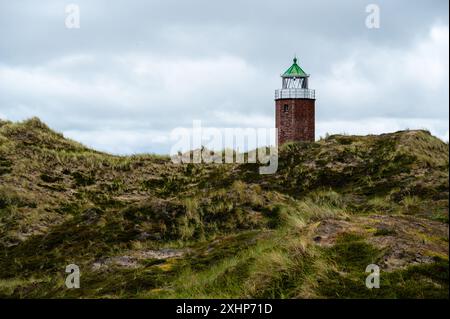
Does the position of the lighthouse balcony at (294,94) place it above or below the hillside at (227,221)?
above

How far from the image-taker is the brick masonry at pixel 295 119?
60.1 metres

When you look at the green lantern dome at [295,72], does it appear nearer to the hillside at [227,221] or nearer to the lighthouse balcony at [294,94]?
the lighthouse balcony at [294,94]

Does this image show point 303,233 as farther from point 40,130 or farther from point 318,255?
point 40,130

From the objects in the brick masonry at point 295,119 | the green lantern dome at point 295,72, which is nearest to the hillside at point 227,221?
the brick masonry at point 295,119

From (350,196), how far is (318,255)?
10.3 metres

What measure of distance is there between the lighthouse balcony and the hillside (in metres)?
30.2

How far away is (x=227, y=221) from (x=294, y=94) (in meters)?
44.4

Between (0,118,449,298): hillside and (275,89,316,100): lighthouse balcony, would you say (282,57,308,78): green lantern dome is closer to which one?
(275,89,316,100): lighthouse balcony

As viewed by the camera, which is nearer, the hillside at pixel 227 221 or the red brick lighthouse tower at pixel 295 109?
the hillside at pixel 227 221

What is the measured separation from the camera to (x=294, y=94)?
60.8m
